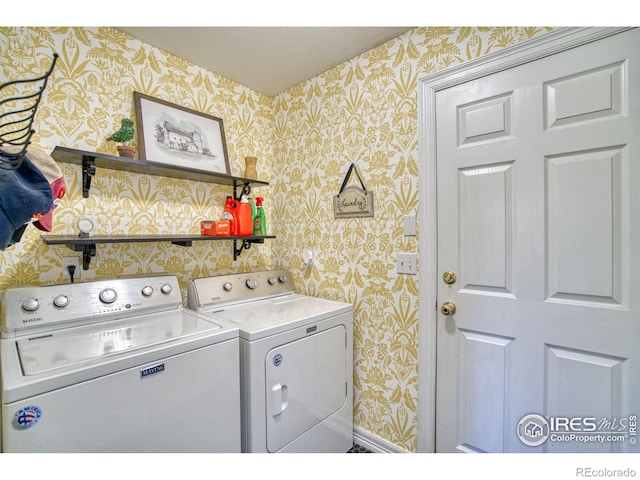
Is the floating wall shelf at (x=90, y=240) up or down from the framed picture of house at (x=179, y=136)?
down

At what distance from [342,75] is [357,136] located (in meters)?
0.43

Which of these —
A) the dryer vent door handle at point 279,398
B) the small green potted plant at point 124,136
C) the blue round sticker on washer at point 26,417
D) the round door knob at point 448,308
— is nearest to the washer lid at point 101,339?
the blue round sticker on washer at point 26,417

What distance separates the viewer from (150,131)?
5.85 ft

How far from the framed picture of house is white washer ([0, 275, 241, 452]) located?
746 mm

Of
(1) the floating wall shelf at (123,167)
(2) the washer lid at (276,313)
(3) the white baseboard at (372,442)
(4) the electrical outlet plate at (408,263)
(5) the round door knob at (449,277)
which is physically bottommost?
(3) the white baseboard at (372,442)

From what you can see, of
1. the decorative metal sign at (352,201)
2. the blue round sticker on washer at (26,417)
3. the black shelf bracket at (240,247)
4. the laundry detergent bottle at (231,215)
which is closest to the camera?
the blue round sticker on washer at (26,417)

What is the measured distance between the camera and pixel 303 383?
5.21ft

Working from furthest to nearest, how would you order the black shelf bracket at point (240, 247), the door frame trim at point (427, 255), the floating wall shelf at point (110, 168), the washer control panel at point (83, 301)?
the black shelf bracket at point (240, 247), the door frame trim at point (427, 255), the floating wall shelf at point (110, 168), the washer control panel at point (83, 301)

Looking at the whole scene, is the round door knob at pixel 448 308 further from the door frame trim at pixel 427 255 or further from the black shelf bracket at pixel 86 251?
the black shelf bracket at pixel 86 251

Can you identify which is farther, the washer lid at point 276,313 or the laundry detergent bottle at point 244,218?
the laundry detergent bottle at point 244,218

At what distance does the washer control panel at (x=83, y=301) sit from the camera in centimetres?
125

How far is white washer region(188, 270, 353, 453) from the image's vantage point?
1.41 m

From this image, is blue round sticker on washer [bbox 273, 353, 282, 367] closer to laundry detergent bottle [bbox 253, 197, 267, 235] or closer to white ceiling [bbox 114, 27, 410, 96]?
laundry detergent bottle [bbox 253, 197, 267, 235]

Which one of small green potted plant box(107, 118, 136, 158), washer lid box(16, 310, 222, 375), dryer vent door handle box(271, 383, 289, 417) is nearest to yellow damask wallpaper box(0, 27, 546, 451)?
small green potted plant box(107, 118, 136, 158)
